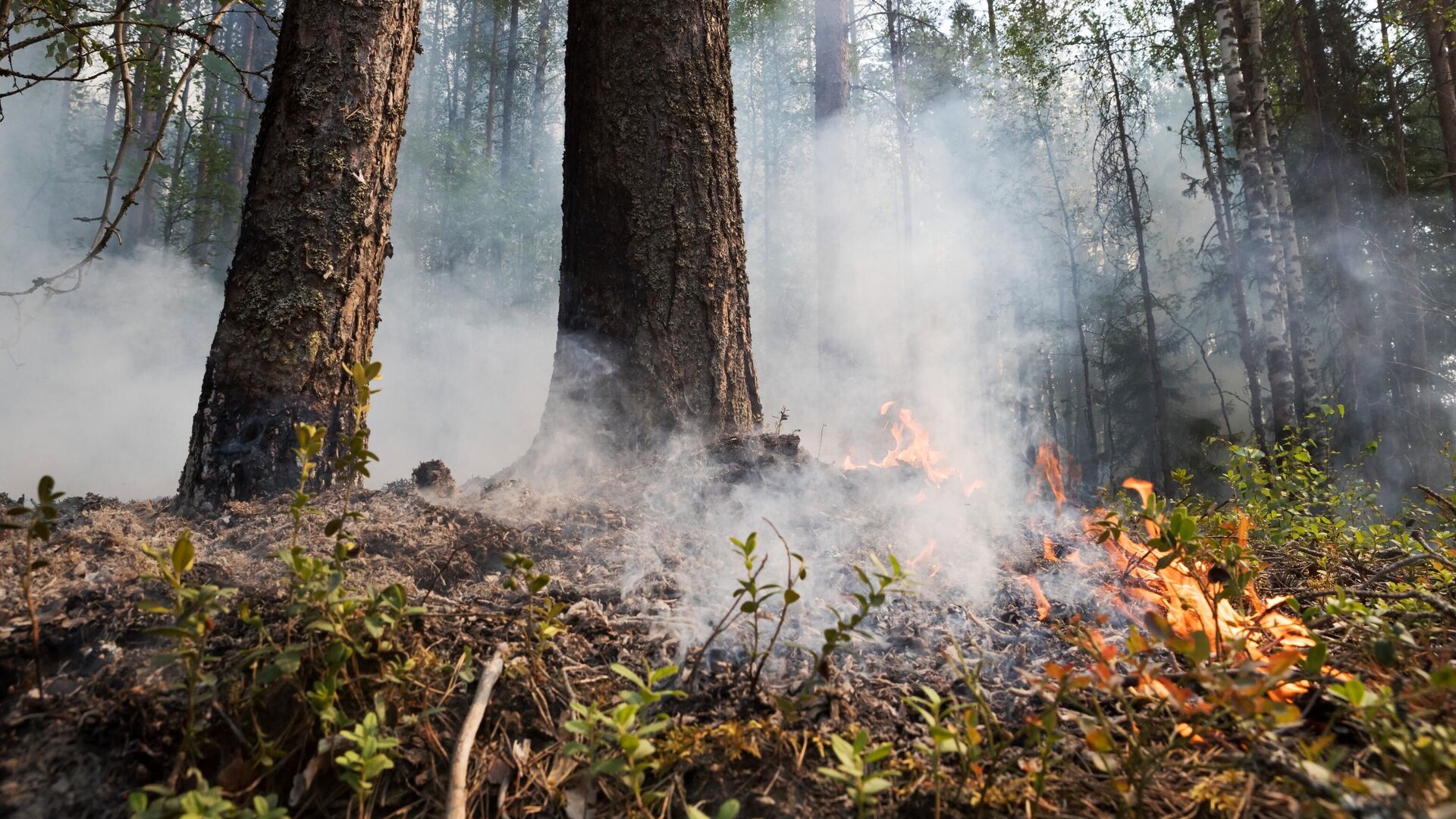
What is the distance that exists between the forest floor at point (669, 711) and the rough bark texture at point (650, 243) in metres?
1.27

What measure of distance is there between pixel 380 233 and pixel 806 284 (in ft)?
111

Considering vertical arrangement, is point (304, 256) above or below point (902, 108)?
below

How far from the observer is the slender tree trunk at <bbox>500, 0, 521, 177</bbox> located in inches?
1016

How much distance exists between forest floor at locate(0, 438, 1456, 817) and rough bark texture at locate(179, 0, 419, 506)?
542 mm

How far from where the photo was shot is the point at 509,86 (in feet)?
87.7

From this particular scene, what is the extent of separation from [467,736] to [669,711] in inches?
15.3

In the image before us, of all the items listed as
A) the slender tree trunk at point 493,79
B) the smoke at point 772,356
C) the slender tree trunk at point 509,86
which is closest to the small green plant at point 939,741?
the smoke at point 772,356

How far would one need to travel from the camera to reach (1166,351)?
19500mm

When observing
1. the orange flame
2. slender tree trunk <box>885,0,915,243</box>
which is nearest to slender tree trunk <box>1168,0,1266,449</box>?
slender tree trunk <box>885,0,915,243</box>

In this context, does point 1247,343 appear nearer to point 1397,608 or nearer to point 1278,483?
point 1278,483

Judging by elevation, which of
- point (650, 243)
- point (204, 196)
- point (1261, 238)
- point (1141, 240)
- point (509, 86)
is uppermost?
point (509, 86)

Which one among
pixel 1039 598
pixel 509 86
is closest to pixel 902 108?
pixel 509 86

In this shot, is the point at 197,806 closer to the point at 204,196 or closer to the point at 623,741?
the point at 623,741

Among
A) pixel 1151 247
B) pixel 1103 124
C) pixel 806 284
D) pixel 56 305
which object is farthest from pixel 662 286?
pixel 806 284
